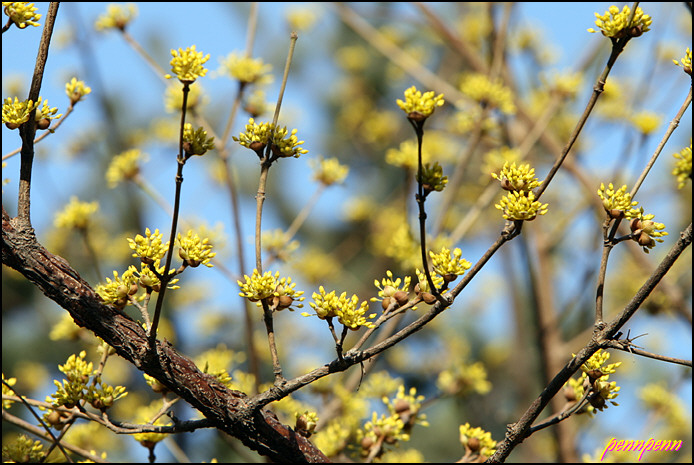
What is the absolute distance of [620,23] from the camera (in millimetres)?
1226

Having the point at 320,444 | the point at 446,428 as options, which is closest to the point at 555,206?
the point at 446,428

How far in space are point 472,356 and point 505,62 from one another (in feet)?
7.33

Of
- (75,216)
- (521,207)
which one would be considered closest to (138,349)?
(521,207)

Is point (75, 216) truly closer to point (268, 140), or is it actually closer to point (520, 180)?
point (268, 140)

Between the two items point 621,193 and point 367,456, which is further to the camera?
point 367,456

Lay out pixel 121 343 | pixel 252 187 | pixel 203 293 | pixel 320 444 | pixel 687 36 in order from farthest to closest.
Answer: pixel 252 187, pixel 687 36, pixel 203 293, pixel 320 444, pixel 121 343

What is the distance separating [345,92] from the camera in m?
6.56

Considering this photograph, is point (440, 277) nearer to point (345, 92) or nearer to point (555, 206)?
point (555, 206)

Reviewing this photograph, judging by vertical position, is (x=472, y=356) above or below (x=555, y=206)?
below

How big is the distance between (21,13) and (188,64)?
374 mm

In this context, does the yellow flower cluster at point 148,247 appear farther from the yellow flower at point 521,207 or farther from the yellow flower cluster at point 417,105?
the yellow flower at point 521,207

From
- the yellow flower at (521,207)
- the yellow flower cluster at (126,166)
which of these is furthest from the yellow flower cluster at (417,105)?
the yellow flower cluster at (126,166)

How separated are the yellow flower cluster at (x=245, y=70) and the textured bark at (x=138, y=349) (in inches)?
44.8

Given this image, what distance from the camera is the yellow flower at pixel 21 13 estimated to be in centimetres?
127
